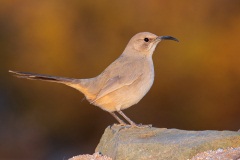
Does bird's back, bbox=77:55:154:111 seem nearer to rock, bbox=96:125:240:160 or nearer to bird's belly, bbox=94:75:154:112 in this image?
bird's belly, bbox=94:75:154:112

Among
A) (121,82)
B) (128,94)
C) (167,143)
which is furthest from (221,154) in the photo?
(121,82)

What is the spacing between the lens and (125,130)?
6.18m

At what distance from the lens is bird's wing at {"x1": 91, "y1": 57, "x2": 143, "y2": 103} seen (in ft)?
21.6

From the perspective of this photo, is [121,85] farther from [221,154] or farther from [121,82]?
[221,154]

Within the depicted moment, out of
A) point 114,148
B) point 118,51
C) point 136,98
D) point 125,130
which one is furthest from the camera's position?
point 118,51

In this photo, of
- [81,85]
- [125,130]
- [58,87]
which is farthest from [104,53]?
[125,130]

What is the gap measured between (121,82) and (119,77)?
0.27 ft

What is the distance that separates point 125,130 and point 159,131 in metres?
0.44

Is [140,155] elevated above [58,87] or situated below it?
above

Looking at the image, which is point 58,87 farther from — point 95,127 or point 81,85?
point 81,85

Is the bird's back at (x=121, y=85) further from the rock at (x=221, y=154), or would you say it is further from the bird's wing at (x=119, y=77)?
the rock at (x=221, y=154)

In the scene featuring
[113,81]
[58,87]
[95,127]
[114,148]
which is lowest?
[95,127]

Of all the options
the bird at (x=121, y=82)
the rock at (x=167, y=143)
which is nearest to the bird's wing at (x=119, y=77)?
the bird at (x=121, y=82)

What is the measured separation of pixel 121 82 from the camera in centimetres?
664
